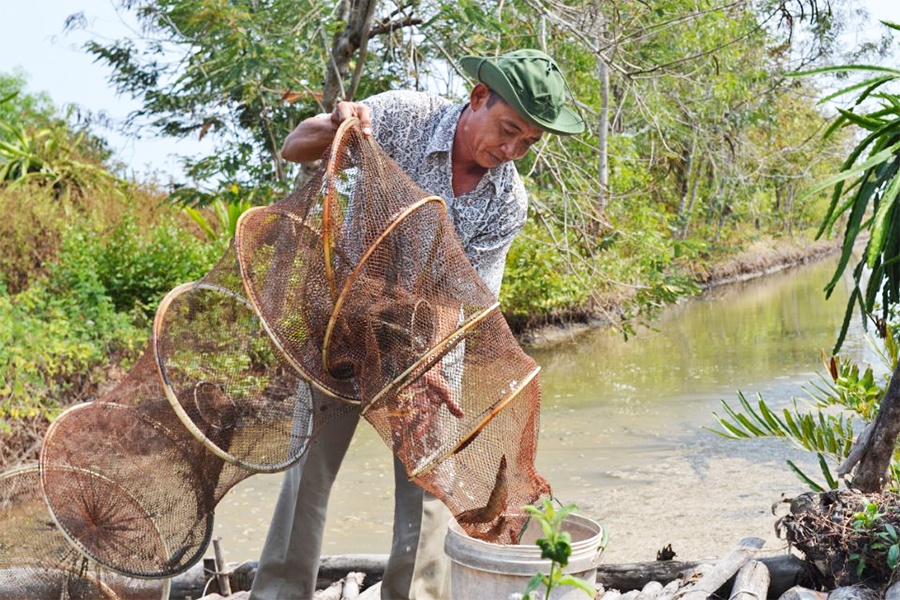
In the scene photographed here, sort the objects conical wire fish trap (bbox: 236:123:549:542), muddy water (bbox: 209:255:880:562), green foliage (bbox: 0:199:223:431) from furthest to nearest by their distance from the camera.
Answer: green foliage (bbox: 0:199:223:431) < muddy water (bbox: 209:255:880:562) < conical wire fish trap (bbox: 236:123:549:542)

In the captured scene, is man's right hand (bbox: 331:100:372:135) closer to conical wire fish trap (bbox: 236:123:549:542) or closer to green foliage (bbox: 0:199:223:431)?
conical wire fish trap (bbox: 236:123:549:542)

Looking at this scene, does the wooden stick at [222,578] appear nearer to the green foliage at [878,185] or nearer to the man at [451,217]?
the man at [451,217]

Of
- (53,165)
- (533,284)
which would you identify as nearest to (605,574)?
(533,284)

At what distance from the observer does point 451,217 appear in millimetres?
3576

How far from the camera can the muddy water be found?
6973mm

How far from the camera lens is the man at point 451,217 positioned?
346cm

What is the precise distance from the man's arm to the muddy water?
8.91ft

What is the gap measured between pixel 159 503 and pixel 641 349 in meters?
13.9

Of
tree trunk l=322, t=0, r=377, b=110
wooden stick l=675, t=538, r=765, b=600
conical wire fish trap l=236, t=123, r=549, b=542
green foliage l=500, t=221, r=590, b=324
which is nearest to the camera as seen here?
conical wire fish trap l=236, t=123, r=549, b=542

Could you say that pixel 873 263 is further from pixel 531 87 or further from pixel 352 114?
pixel 352 114

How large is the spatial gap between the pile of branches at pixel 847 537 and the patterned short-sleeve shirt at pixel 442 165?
1.79 m

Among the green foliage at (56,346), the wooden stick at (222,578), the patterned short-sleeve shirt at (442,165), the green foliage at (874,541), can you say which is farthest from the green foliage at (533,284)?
the patterned short-sleeve shirt at (442,165)

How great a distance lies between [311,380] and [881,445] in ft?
9.26

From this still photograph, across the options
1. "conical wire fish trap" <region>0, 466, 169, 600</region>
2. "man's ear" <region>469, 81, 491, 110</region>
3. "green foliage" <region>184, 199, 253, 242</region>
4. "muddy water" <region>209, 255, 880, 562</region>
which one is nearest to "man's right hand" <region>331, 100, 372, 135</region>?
"man's ear" <region>469, 81, 491, 110</region>
